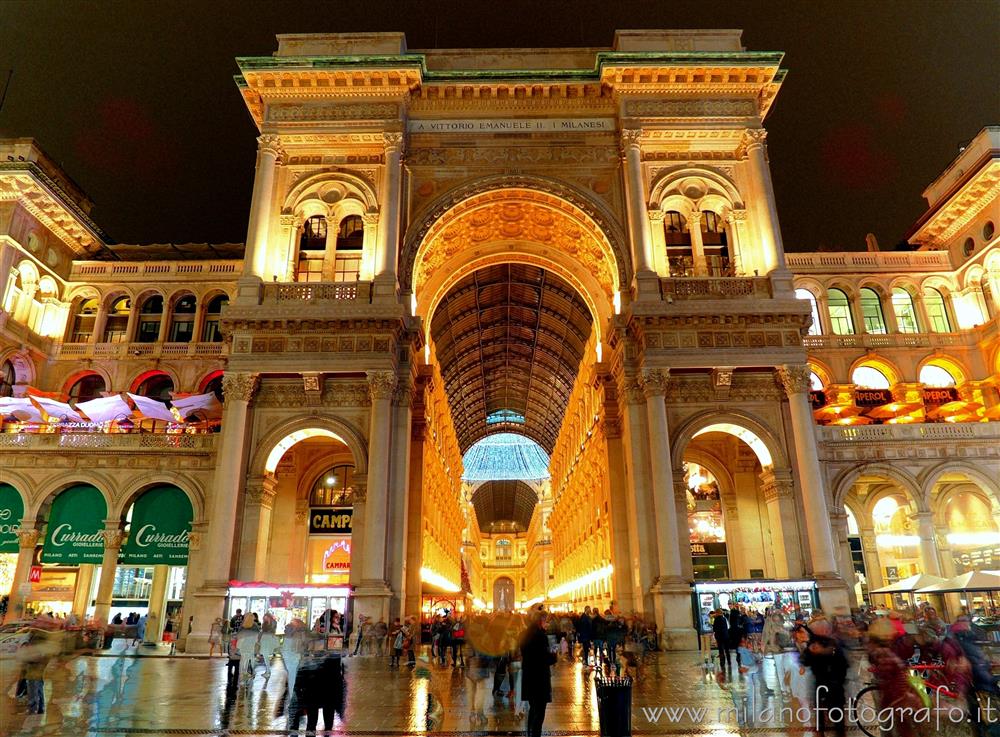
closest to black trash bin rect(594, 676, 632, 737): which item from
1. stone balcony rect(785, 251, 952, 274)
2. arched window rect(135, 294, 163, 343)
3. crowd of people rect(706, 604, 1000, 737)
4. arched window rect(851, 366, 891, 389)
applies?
crowd of people rect(706, 604, 1000, 737)

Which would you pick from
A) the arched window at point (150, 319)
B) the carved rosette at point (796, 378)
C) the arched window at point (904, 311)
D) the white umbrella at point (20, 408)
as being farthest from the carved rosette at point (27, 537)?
the arched window at point (904, 311)

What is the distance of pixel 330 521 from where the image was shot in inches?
1235

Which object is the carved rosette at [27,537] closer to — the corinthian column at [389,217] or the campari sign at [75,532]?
the campari sign at [75,532]

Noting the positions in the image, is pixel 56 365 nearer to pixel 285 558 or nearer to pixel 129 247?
pixel 129 247

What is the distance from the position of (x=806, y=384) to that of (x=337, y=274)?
19.9 metres

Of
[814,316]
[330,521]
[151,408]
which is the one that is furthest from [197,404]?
[814,316]

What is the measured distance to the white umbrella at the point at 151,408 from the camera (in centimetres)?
3097

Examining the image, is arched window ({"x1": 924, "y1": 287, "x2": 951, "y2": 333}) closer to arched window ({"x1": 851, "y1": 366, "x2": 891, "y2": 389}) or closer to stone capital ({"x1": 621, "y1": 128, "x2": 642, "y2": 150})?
arched window ({"x1": 851, "y1": 366, "x2": 891, "y2": 389})

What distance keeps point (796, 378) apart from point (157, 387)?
3127 centimetres

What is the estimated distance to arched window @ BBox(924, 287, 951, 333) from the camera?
3594 cm

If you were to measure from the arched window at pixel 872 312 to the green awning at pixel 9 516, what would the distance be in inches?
1627

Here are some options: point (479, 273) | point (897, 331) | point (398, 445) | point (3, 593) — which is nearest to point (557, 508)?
point (479, 273)

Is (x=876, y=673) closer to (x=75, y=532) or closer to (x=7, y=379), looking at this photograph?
(x=75, y=532)

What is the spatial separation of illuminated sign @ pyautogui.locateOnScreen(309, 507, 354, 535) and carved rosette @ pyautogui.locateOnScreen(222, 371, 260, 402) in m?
7.87
